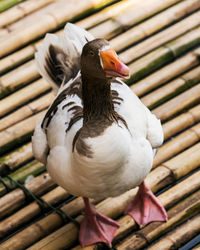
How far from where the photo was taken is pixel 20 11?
342 cm

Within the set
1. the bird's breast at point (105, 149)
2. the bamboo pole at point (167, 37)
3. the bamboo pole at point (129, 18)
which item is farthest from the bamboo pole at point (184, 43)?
the bird's breast at point (105, 149)

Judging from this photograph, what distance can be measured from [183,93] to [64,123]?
958mm

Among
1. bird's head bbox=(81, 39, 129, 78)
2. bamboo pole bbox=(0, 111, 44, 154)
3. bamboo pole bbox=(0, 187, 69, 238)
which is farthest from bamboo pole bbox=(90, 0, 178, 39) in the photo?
bird's head bbox=(81, 39, 129, 78)

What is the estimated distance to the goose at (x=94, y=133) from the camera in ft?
6.45

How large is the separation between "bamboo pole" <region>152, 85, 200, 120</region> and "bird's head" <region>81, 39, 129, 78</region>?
1011 mm

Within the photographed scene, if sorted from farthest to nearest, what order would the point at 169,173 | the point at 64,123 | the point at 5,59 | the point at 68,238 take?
the point at 5,59
the point at 169,173
the point at 68,238
the point at 64,123

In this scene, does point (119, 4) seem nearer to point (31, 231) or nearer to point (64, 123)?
point (64, 123)

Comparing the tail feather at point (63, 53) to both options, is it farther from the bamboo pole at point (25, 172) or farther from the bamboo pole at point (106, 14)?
the bamboo pole at point (106, 14)

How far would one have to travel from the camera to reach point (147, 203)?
2514 mm

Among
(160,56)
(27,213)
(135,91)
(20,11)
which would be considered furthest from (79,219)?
(20,11)

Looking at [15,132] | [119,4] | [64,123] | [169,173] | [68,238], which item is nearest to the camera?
[64,123]

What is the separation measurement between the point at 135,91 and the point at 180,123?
32 centimetres

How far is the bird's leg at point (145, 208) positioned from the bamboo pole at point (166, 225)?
0.03 m

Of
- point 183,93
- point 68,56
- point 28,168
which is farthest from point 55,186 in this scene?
point 183,93
